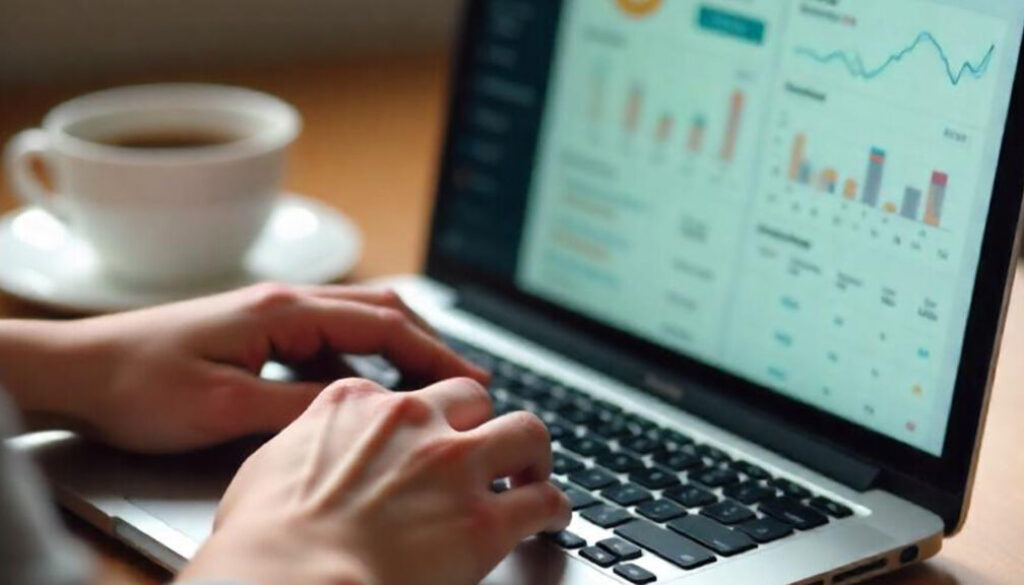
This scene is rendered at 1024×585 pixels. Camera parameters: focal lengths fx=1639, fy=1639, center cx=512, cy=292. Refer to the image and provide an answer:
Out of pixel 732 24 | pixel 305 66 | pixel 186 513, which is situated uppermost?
pixel 732 24

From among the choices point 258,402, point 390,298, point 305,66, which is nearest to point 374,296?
point 390,298

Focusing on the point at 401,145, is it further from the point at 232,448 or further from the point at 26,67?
the point at 232,448

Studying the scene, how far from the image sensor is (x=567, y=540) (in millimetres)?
745

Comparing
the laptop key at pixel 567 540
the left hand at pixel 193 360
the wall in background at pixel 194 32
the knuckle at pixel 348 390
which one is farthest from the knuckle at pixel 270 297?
the wall in background at pixel 194 32

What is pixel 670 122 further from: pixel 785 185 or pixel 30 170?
pixel 30 170

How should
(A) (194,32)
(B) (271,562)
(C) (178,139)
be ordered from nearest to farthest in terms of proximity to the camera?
(B) (271,562), (C) (178,139), (A) (194,32)

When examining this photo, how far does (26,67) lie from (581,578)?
3.20 ft

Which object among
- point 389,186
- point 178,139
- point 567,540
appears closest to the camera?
point 567,540

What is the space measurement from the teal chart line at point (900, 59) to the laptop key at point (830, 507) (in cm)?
21

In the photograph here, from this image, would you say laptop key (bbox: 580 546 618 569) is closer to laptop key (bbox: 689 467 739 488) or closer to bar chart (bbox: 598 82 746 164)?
laptop key (bbox: 689 467 739 488)

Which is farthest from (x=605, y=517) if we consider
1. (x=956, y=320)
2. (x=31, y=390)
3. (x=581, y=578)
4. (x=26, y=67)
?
(x=26, y=67)

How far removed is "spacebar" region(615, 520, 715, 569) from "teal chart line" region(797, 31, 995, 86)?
0.25m

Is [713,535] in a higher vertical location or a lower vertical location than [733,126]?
lower

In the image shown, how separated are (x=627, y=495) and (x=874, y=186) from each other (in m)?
0.20
